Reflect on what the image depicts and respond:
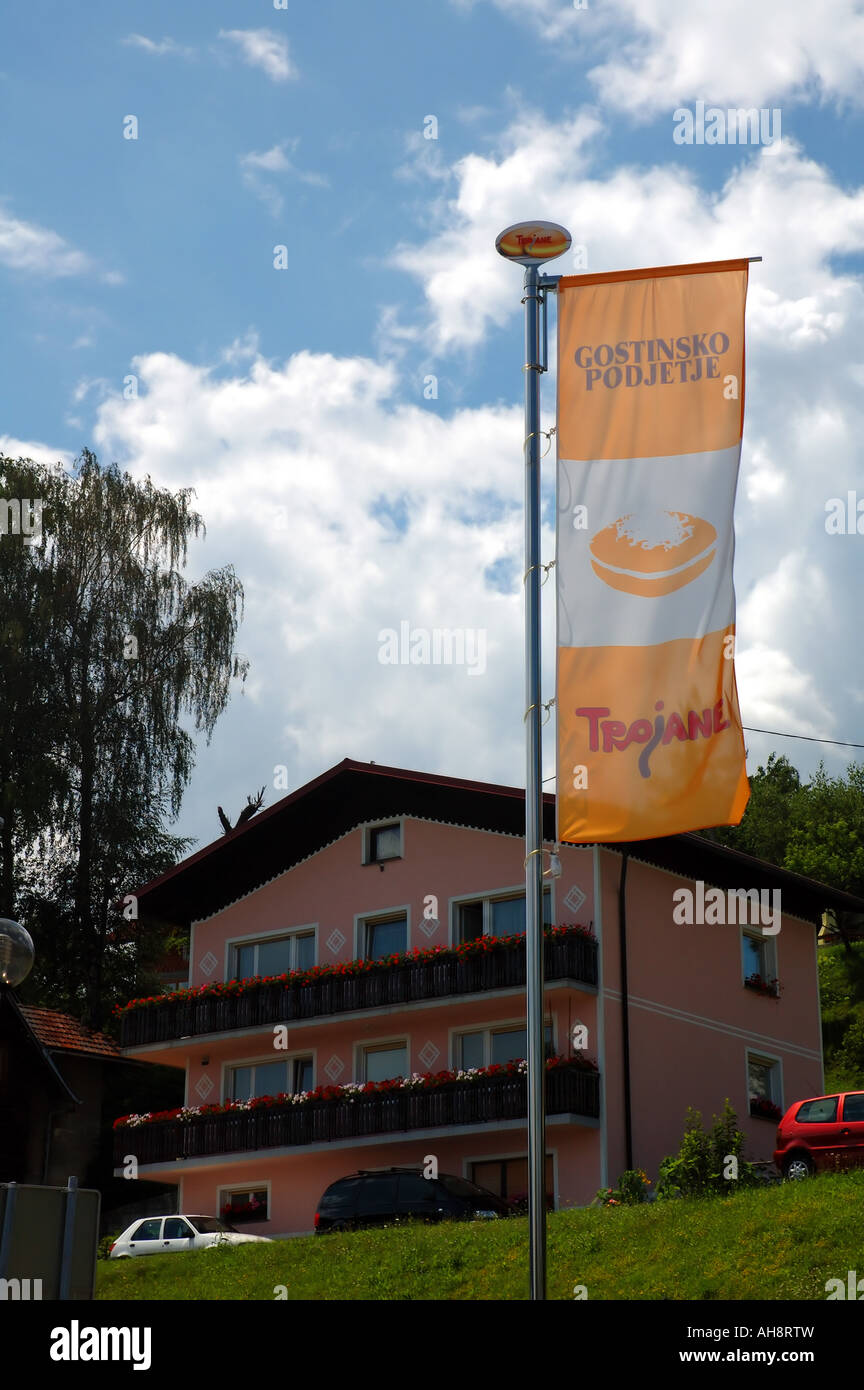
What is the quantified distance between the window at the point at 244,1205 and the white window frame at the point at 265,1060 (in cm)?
208

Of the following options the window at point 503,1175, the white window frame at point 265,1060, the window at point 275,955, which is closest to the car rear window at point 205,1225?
the window at point 503,1175

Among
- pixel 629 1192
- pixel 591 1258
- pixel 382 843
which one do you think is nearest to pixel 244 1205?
pixel 382 843

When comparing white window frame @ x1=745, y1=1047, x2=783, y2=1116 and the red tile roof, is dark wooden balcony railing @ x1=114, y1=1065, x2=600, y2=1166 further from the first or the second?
white window frame @ x1=745, y1=1047, x2=783, y2=1116

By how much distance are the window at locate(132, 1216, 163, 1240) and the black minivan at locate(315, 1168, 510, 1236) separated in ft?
10.3

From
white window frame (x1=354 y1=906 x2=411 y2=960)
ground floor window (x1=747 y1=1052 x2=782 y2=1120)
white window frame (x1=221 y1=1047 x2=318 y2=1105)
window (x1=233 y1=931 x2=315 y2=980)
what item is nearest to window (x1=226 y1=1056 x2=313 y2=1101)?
white window frame (x1=221 y1=1047 x2=318 y2=1105)

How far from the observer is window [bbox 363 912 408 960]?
123 feet

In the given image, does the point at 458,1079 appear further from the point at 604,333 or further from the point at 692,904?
the point at 604,333

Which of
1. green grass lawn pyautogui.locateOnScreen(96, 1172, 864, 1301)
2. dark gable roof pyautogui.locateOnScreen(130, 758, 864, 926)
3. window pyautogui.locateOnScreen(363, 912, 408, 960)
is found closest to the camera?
green grass lawn pyautogui.locateOnScreen(96, 1172, 864, 1301)

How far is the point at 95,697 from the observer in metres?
45.0

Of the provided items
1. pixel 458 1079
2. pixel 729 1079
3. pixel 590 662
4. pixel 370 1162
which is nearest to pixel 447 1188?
pixel 458 1079

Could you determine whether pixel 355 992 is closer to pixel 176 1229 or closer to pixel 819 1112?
pixel 176 1229

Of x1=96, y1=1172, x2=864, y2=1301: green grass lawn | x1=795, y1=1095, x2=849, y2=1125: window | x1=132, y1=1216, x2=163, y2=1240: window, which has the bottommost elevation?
x1=96, y1=1172, x2=864, y2=1301: green grass lawn

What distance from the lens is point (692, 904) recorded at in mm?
37219

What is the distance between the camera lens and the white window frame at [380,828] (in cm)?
3806
